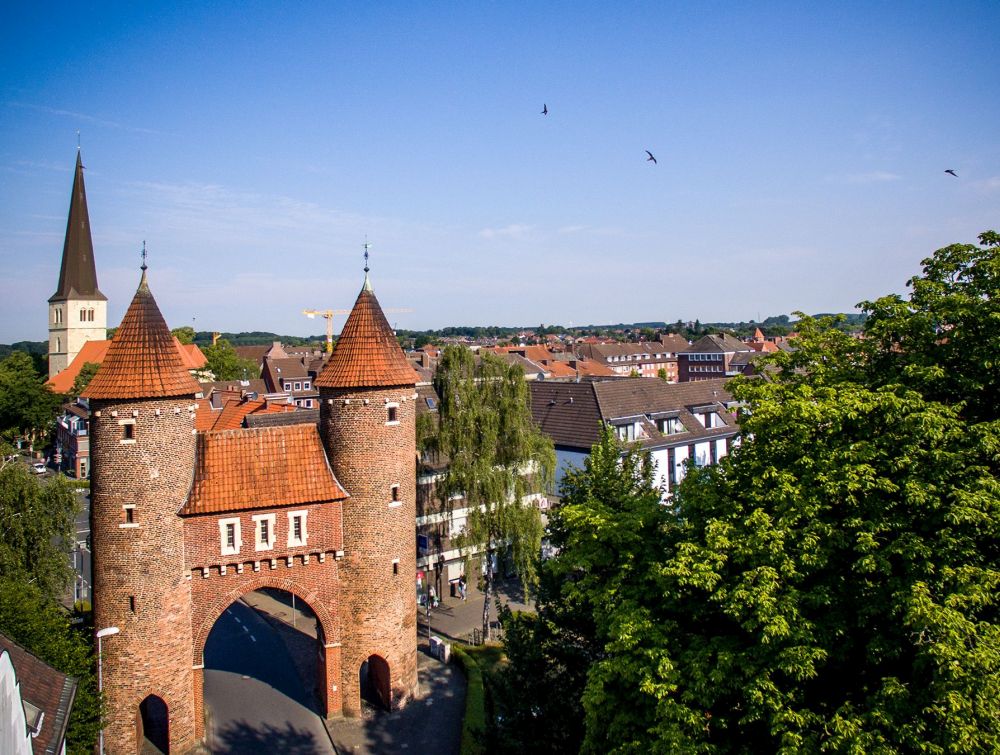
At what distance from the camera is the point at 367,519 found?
25.8 meters

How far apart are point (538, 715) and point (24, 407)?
239ft

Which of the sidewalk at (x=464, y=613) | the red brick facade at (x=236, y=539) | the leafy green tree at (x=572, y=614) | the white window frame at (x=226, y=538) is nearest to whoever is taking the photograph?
the leafy green tree at (x=572, y=614)

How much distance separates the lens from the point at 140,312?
2423cm

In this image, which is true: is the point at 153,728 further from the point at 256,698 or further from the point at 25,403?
the point at 25,403

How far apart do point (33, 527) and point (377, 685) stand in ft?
47.2

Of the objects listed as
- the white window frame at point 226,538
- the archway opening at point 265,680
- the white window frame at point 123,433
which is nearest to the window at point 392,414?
the white window frame at point 226,538

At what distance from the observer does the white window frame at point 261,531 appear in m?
24.6

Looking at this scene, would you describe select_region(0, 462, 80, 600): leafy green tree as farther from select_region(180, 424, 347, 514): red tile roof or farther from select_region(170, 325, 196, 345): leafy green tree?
select_region(170, 325, 196, 345): leafy green tree

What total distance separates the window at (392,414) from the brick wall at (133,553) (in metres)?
6.70

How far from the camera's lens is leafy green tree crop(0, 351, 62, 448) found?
73750 millimetres

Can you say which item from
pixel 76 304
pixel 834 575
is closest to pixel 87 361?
pixel 76 304

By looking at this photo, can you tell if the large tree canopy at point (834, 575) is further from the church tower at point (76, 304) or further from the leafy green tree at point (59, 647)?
the church tower at point (76, 304)

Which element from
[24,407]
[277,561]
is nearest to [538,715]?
[277,561]

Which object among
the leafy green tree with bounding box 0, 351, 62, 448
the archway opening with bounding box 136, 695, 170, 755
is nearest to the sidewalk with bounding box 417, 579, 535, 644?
the archway opening with bounding box 136, 695, 170, 755
